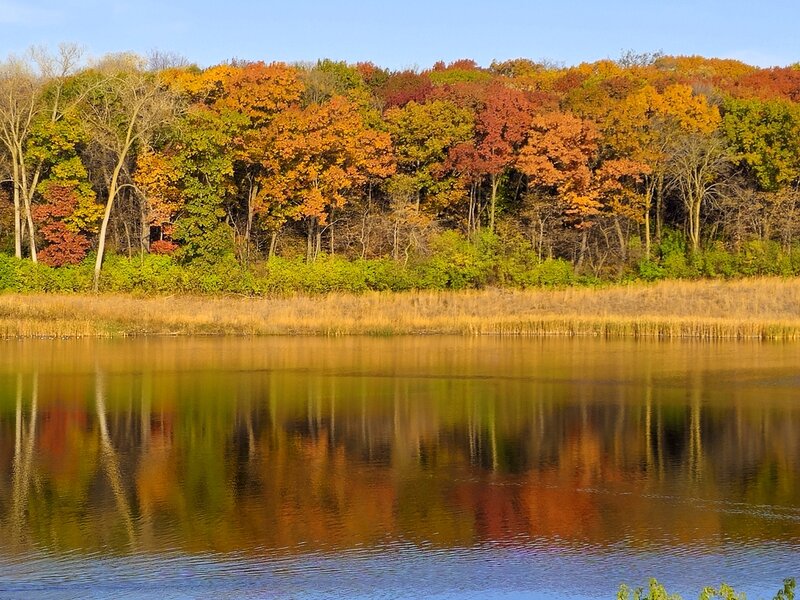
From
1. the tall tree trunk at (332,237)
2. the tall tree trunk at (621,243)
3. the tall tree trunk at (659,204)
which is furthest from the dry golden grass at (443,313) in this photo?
the tall tree trunk at (659,204)

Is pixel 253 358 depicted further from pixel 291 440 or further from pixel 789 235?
pixel 789 235

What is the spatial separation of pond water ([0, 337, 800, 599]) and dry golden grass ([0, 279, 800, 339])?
28.1 feet

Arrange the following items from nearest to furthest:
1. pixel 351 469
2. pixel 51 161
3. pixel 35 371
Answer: pixel 351 469
pixel 35 371
pixel 51 161

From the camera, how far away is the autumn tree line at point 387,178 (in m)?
46.2

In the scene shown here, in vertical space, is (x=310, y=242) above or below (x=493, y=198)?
below

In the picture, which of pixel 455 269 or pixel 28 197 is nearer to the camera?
pixel 28 197

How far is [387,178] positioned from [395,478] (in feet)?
121

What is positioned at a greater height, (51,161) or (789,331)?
(51,161)

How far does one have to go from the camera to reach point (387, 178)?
51.3 m

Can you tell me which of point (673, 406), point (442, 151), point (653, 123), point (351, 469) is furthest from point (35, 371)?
point (653, 123)

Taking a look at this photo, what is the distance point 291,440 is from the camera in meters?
18.4

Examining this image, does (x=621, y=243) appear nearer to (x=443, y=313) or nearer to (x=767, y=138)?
(x=767, y=138)

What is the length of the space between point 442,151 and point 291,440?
34.7m

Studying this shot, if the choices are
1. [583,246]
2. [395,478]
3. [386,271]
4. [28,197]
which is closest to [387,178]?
[386,271]
